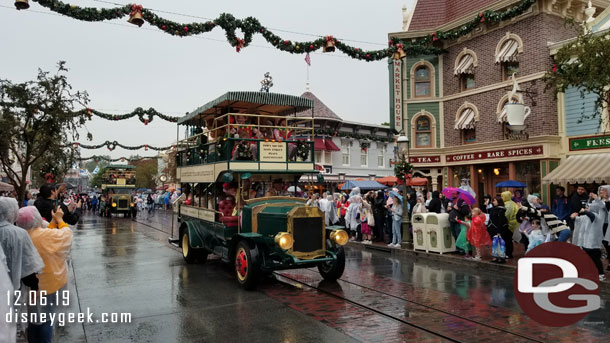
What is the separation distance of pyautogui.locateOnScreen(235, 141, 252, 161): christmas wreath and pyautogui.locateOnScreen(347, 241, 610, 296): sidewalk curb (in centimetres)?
577

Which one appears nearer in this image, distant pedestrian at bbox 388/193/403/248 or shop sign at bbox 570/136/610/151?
distant pedestrian at bbox 388/193/403/248

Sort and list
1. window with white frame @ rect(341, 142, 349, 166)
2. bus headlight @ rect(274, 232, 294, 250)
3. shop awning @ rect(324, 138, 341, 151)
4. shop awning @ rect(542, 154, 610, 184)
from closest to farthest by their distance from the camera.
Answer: bus headlight @ rect(274, 232, 294, 250)
shop awning @ rect(542, 154, 610, 184)
shop awning @ rect(324, 138, 341, 151)
window with white frame @ rect(341, 142, 349, 166)

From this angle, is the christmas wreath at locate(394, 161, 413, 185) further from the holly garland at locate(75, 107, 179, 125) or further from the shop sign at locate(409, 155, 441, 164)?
the holly garland at locate(75, 107, 179, 125)

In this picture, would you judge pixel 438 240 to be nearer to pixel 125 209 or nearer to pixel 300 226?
pixel 300 226

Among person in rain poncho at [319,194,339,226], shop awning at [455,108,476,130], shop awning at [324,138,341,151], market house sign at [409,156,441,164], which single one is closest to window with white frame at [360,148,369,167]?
shop awning at [324,138,341,151]

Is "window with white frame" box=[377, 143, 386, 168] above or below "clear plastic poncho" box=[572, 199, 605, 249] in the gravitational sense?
above

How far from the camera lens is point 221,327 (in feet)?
19.6

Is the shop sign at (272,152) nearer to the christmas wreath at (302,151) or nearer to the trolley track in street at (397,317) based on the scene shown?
the christmas wreath at (302,151)

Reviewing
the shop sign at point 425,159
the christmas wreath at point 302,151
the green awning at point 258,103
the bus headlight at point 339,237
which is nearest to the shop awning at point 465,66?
the shop sign at point 425,159

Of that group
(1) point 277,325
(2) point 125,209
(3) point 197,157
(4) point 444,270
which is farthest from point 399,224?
(2) point 125,209

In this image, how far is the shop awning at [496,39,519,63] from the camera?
18.8 meters

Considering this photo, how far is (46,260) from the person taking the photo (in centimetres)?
473

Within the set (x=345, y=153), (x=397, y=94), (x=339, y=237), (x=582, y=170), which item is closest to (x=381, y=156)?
(x=345, y=153)

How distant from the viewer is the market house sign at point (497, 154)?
18.0m
